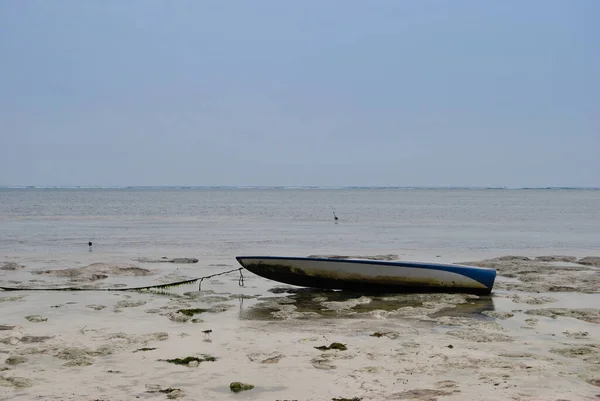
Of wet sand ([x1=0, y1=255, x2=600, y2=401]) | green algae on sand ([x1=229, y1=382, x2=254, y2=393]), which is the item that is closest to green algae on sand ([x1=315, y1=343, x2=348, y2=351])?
wet sand ([x1=0, y1=255, x2=600, y2=401])

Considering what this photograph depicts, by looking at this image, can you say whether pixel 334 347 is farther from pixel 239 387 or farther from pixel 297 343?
pixel 239 387

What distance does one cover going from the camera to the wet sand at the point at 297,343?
7.28m

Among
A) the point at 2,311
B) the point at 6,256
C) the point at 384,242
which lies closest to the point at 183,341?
the point at 2,311

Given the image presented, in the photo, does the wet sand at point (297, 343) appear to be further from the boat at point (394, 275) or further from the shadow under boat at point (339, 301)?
the boat at point (394, 275)

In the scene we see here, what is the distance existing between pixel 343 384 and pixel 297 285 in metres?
7.72

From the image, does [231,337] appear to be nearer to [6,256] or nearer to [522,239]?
[6,256]

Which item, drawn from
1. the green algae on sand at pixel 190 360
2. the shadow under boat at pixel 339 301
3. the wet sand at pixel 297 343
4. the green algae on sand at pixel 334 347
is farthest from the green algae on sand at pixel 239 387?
the shadow under boat at pixel 339 301

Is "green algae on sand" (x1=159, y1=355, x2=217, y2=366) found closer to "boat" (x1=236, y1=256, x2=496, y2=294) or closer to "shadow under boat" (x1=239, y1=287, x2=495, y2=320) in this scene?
"shadow under boat" (x1=239, y1=287, x2=495, y2=320)

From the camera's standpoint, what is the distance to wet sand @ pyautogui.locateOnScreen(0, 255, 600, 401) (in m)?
7.28

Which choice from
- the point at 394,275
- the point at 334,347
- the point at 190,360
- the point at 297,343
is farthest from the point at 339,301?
the point at 190,360

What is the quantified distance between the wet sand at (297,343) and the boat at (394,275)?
0.39m

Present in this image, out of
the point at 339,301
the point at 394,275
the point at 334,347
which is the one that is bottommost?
the point at 339,301

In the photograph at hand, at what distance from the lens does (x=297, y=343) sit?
372 inches

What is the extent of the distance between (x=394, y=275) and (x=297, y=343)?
545cm
